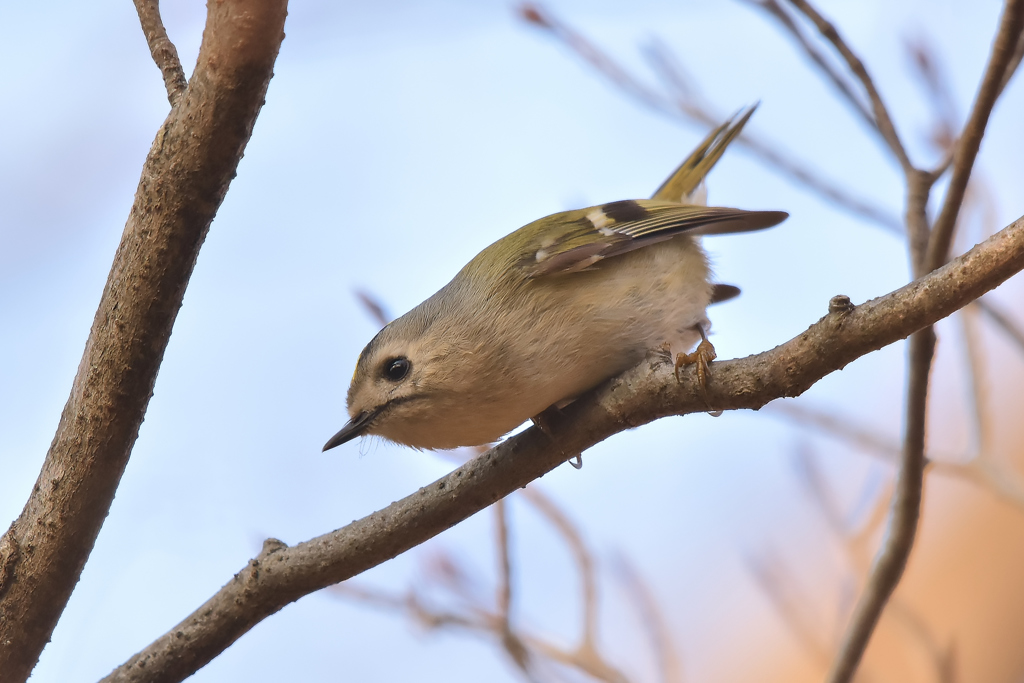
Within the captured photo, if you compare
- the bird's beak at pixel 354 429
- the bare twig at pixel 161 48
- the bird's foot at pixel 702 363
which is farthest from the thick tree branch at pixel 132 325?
the bird's foot at pixel 702 363

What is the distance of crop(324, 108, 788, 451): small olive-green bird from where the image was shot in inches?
60.3

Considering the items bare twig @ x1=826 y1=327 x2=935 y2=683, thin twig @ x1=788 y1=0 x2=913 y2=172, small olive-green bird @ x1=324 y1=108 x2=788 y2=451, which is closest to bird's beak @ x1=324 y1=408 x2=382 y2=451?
small olive-green bird @ x1=324 y1=108 x2=788 y2=451

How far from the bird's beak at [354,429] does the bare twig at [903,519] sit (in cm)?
95

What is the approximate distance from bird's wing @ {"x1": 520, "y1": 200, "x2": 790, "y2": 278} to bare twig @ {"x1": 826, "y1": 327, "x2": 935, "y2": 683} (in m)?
0.50

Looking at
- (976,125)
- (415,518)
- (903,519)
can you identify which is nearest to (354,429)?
(415,518)

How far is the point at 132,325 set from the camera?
1.22 metres

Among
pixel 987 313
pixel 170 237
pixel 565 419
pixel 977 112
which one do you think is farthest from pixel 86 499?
pixel 987 313

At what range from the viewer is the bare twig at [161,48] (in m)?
1.28

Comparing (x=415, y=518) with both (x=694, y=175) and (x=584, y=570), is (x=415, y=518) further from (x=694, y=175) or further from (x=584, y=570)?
(x=694, y=175)

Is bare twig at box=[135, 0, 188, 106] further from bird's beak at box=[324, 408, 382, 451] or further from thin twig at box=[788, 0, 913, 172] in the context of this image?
thin twig at box=[788, 0, 913, 172]

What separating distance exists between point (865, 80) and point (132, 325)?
1.49m

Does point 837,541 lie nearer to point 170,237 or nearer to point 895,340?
point 895,340

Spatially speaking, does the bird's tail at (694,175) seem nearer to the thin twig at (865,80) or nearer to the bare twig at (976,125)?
the thin twig at (865,80)

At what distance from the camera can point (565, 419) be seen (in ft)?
4.90
